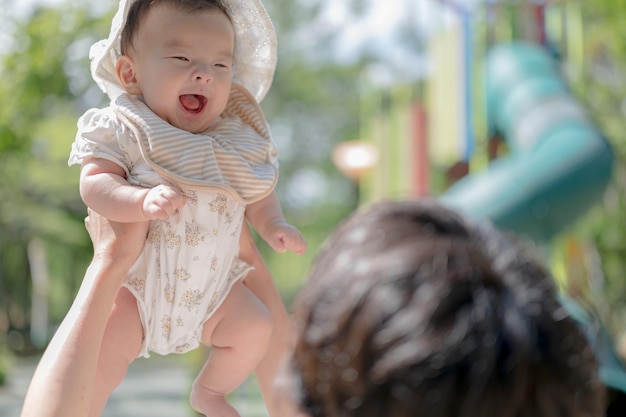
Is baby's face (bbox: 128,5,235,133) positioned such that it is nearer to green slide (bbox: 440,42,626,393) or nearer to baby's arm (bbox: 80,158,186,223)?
baby's arm (bbox: 80,158,186,223)

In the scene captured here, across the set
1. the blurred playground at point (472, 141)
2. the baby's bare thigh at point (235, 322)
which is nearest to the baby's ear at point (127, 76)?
the baby's bare thigh at point (235, 322)

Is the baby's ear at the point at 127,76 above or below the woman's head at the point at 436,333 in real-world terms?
below

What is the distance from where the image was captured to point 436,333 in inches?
32.9

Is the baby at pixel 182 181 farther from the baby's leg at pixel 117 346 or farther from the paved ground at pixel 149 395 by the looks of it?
the paved ground at pixel 149 395

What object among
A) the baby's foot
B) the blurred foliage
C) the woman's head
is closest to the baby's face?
the baby's foot

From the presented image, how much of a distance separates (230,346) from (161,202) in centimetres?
38

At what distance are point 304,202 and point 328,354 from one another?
69.4ft

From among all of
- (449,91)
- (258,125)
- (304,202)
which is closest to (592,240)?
(304,202)

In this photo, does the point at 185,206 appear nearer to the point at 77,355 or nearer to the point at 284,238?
the point at 284,238

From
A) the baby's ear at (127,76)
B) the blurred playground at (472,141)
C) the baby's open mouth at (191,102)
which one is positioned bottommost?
the blurred playground at (472,141)

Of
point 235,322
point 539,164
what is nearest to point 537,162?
point 539,164

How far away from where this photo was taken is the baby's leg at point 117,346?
66.1 inches

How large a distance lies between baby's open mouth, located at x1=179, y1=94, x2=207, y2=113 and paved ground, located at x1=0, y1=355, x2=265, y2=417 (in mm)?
9777

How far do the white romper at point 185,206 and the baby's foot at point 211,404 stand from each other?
10 centimetres
